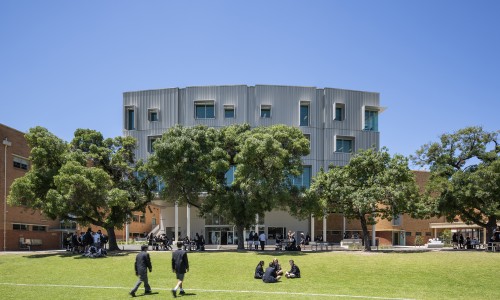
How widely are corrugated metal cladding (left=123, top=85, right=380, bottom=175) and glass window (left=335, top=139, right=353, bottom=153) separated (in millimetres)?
515

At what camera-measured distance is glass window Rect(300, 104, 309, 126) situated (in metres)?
54.2

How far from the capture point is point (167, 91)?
179 ft

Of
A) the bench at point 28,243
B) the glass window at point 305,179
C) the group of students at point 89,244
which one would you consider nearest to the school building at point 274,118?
the glass window at point 305,179

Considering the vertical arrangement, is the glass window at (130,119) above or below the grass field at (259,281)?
above

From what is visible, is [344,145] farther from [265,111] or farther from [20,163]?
Answer: [20,163]

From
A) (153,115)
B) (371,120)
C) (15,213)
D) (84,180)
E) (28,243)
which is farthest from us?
(371,120)

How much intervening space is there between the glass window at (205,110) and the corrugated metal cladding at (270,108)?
25 cm

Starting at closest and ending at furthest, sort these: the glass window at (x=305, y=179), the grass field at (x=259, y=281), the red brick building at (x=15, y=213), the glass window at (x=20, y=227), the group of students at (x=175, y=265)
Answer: the group of students at (x=175, y=265), the grass field at (x=259, y=281), the red brick building at (x=15, y=213), the glass window at (x=20, y=227), the glass window at (x=305, y=179)

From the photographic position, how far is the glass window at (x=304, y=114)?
54.2 m

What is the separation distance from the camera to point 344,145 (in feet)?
181

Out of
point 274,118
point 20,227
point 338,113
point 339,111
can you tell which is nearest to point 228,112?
point 274,118

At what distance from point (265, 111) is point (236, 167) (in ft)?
57.3

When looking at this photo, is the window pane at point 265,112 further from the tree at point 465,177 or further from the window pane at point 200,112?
the tree at point 465,177

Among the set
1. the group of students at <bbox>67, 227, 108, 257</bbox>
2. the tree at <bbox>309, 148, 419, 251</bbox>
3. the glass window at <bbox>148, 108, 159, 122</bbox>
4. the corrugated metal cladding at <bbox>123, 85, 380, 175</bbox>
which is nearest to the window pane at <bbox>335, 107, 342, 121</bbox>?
the corrugated metal cladding at <bbox>123, 85, 380, 175</bbox>
